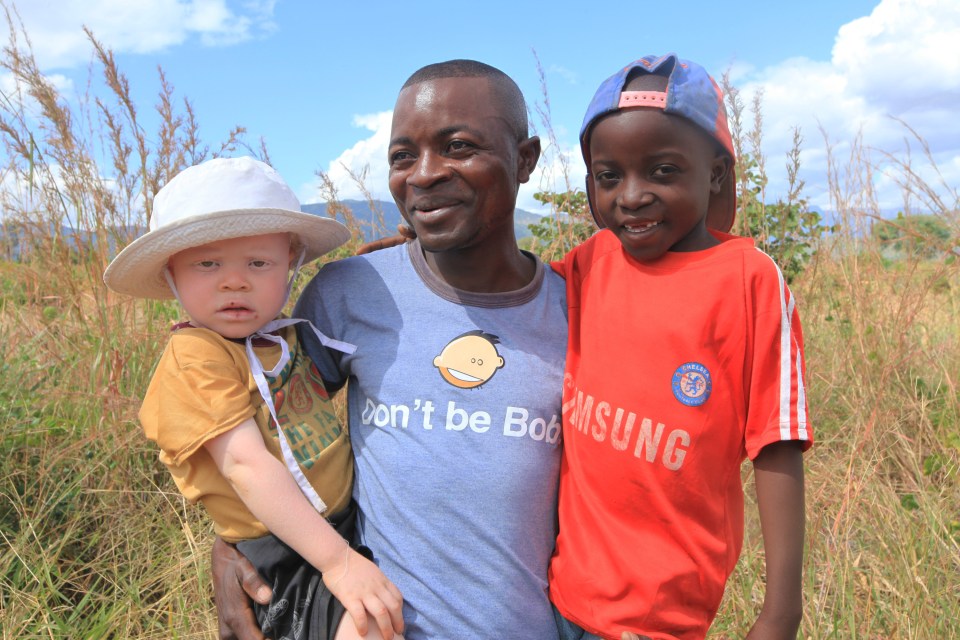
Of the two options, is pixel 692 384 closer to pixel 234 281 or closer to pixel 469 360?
pixel 469 360

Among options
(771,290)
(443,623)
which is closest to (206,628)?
(443,623)

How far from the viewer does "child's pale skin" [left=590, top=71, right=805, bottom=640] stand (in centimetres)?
136

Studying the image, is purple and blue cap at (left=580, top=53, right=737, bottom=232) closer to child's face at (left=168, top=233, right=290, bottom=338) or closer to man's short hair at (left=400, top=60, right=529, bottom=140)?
man's short hair at (left=400, top=60, right=529, bottom=140)

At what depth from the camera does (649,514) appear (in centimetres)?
144

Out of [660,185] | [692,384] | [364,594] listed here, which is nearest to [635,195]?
[660,185]

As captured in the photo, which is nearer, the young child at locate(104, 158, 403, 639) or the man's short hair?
the young child at locate(104, 158, 403, 639)

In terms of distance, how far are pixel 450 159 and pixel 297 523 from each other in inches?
35.6

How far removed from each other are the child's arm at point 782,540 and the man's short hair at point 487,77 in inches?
40.9

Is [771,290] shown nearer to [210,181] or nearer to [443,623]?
[443,623]

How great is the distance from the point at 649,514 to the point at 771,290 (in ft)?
1.61

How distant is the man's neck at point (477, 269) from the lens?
186 centimetres

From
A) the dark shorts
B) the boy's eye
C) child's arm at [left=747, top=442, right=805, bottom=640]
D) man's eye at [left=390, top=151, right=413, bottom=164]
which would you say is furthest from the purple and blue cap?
the dark shorts

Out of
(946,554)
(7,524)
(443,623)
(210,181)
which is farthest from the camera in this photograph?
(7,524)

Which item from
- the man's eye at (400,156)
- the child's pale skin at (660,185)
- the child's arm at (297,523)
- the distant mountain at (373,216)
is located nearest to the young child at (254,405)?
the child's arm at (297,523)
